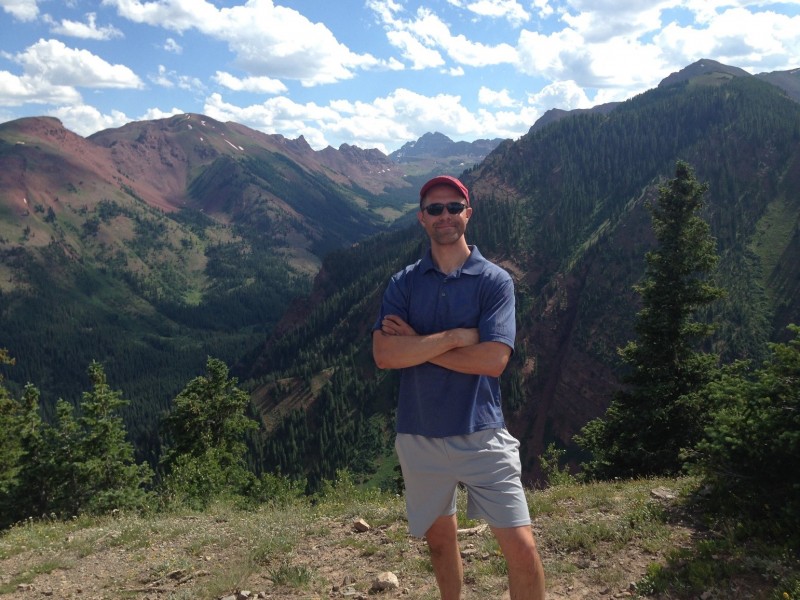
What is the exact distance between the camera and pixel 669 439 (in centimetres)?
1962

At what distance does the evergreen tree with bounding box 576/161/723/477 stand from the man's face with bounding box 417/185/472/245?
54.6 feet

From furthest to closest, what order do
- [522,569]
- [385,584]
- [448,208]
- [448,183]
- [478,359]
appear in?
[385,584] → [448,208] → [448,183] → [478,359] → [522,569]

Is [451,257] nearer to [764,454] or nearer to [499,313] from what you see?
[499,313]

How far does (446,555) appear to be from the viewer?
18.8 ft

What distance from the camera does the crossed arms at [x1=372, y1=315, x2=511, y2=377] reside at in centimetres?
513

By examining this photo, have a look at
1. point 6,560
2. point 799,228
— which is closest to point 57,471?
point 6,560

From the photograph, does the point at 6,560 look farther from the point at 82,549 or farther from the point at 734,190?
the point at 734,190

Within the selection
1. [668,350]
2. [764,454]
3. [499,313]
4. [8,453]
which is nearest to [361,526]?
[499,313]

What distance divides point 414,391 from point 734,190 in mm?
173681

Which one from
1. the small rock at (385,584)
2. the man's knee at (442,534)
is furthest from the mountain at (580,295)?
the man's knee at (442,534)

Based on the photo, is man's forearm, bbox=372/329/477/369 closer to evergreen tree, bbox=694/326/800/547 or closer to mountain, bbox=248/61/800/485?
evergreen tree, bbox=694/326/800/547

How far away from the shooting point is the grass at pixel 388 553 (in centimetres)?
696

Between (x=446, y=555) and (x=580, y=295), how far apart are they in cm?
14010

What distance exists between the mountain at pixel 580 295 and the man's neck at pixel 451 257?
92314 millimetres
